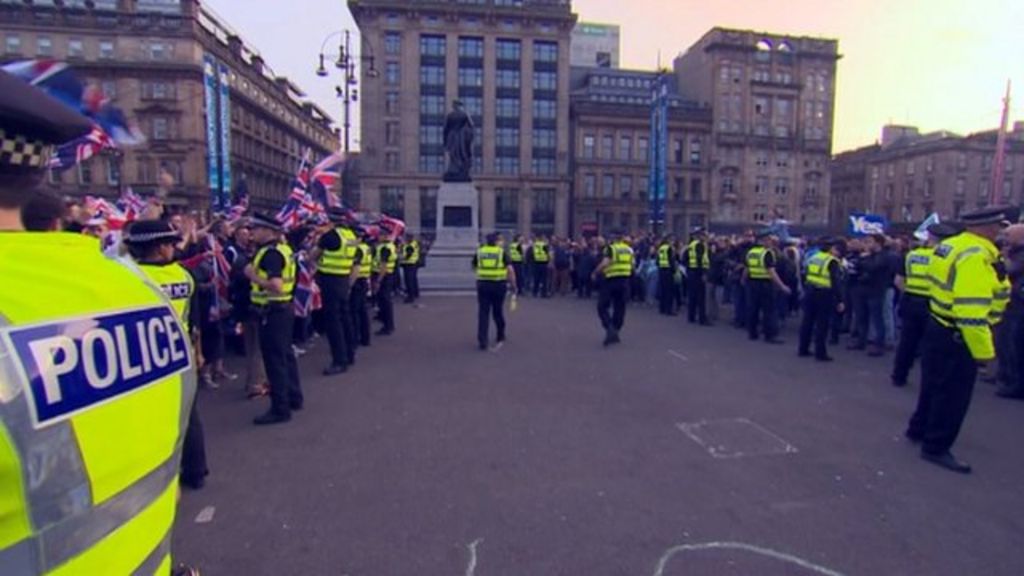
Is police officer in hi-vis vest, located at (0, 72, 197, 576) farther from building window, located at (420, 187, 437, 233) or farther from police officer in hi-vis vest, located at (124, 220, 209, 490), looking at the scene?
building window, located at (420, 187, 437, 233)

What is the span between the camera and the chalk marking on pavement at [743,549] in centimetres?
338

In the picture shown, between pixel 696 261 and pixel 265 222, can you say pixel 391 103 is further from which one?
pixel 265 222

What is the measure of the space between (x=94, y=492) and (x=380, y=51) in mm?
66868

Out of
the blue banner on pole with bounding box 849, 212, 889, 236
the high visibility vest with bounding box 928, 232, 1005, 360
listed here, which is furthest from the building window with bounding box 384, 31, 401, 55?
the high visibility vest with bounding box 928, 232, 1005, 360

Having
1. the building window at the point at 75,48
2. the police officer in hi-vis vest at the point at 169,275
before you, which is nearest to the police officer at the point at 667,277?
the police officer in hi-vis vest at the point at 169,275

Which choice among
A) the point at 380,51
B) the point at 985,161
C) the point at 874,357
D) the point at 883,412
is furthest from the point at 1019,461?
the point at 985,161

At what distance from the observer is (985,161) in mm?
68000

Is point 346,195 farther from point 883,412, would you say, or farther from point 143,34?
point 883,412

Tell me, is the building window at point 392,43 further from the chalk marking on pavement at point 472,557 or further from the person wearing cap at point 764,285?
the chalk marking on pavement at point 472,557

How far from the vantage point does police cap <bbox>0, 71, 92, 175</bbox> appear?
44.9 inches

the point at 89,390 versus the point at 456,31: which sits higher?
the point at 456,31

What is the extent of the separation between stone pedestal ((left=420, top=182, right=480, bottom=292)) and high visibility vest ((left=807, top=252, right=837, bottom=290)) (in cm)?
1274

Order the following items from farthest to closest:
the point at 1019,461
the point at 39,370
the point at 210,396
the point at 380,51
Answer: the point at 380,51
the point at 210,396
the point at 1019,461
the point at 39,370

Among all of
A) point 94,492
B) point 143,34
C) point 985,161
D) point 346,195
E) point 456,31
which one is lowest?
point 94,492
